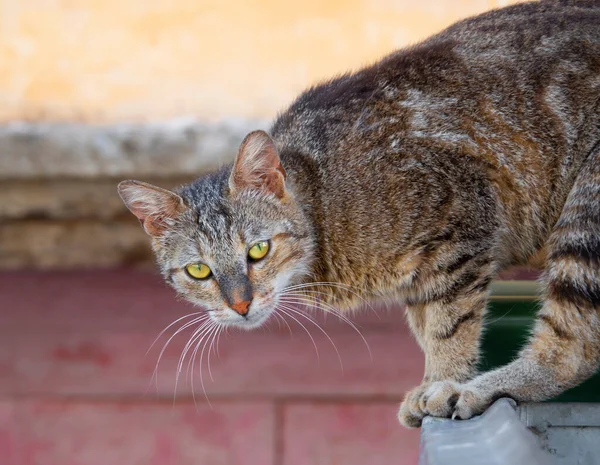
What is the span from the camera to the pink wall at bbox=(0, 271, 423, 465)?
90.0 inches

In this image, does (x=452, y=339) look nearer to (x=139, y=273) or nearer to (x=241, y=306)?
(x=241, y=306)

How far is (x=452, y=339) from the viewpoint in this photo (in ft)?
4.42

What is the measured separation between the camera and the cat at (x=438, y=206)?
1280 mm

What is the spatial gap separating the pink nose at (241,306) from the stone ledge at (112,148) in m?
0.62

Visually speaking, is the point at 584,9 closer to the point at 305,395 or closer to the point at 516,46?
the point at 516,46

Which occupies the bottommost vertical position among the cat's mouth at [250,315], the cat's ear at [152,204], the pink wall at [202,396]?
the pink wall at [202,396]

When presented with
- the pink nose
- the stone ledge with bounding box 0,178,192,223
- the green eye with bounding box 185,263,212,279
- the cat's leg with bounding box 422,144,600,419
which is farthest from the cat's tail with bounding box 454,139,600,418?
the stone ledge with bounding box 0,178,192,223

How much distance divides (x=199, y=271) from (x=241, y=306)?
0.12 m

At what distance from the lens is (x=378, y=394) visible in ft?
7.57

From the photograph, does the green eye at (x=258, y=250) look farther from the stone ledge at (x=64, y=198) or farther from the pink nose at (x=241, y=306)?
the stone ledge at (x=64, y=198)

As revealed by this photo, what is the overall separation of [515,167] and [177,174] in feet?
3.08

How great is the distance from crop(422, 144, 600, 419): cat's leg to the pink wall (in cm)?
105

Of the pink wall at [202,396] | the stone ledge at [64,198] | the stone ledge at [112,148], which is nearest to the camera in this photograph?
the stone ledge at [112,148]

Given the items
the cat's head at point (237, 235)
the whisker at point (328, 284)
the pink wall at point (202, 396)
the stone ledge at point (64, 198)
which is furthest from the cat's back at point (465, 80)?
the pink wall at point (202, 396)
